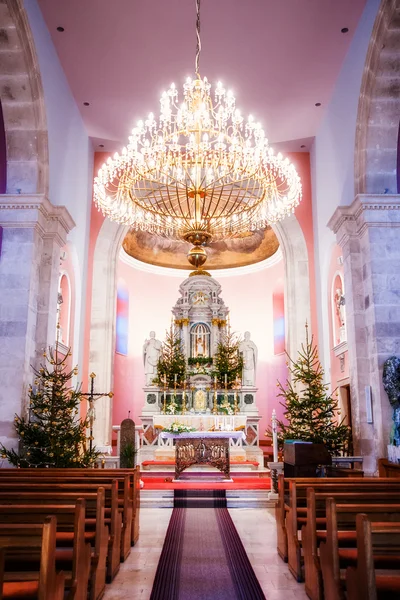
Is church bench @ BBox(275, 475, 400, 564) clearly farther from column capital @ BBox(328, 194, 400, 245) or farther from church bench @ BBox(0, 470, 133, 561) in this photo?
column capital @ BBox(328, 194, 400, 245)

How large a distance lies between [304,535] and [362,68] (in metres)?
7.09

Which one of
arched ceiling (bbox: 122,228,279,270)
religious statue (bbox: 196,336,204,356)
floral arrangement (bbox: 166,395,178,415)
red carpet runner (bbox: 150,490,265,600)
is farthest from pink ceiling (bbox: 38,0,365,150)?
red carpet runner (bbox: 150,490,265,600)

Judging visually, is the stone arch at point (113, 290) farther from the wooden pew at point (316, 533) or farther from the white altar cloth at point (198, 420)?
the wooden pew at point (316, 533)

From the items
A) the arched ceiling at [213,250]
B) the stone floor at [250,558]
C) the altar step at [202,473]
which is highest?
the arched ceiling at [213,250]

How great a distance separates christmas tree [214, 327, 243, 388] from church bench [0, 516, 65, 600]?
10.4m

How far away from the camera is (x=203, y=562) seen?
15.0 feet

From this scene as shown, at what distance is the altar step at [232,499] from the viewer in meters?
7.54

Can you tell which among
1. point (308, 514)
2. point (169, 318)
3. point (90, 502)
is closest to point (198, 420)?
point (169, 318)

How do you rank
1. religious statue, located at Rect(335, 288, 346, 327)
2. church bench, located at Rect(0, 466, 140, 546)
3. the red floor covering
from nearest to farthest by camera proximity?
church bench, located at Rect(0, 466, 140, 546) < the red floor covering < religious statue, located at Rect(335, 288, 346, 327)

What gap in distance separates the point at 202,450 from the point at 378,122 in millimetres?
5840

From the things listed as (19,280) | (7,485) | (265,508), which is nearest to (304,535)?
(7,485)

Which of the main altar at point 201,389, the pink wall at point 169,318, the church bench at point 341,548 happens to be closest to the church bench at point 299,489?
the church bench at point 341,548

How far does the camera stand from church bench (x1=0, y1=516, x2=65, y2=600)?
7.54 feet

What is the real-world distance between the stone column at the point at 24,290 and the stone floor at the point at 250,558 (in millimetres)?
2414
